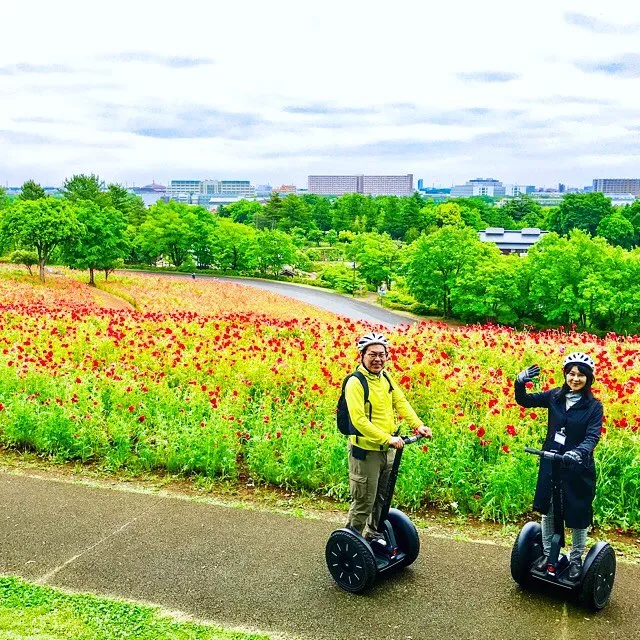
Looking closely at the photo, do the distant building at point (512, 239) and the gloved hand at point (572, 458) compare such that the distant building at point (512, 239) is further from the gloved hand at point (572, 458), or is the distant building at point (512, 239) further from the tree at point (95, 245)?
the gloved hand at point (572, 458)

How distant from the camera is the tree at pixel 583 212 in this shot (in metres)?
99.9

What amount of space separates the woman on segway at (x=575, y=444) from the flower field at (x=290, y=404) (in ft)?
5.20

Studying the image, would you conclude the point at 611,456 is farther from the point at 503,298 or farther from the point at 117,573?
the point at 503,298

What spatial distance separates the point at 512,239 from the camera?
270ft

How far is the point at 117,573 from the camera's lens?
532 cm

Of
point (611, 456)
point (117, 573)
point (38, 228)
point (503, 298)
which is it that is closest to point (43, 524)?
point (117, 573)

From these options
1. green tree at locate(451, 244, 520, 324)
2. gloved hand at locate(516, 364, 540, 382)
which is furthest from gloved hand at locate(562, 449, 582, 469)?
green tree at locate(451, 244, 520, 324)

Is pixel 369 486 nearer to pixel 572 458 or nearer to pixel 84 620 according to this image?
pixel 572 458

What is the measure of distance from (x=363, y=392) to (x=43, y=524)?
Answer: 11.3ft

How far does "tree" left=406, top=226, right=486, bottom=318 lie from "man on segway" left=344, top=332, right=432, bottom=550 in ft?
143

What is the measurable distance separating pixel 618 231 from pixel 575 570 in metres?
90.3

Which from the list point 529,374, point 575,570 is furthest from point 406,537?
point 529,374

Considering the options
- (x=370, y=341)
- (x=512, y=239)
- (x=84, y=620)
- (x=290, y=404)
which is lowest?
(x=84, y=620)

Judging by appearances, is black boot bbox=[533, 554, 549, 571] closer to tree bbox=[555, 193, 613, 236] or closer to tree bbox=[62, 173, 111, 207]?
tree bbox=[62, 173, 111, 207]
